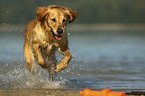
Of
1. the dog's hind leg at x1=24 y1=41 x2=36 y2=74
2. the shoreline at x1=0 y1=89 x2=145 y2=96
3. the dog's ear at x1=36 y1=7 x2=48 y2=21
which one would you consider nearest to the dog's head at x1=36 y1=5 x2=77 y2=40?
the dog's ear at x1=36 y1=7 x2=48 y2=21

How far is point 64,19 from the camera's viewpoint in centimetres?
869

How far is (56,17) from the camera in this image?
8.66m

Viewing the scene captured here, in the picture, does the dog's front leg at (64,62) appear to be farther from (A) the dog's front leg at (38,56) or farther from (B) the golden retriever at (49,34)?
(A) the dog's front leg at (38,56)

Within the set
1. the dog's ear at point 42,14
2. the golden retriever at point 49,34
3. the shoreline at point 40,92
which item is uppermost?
the dog's ear at point 42,14

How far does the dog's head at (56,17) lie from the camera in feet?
28.1

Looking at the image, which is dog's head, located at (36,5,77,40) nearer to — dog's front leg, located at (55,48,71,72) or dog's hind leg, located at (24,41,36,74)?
dog's front leg, located at (55,48,71,72)

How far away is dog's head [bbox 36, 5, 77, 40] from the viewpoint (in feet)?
28.1

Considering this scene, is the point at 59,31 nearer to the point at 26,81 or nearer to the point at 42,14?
the point at 42,14

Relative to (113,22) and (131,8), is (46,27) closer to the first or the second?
(113,22)

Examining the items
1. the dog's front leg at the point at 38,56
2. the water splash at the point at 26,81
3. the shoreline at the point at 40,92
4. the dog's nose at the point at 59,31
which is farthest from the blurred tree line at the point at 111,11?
the shoreline at the point at 40,92

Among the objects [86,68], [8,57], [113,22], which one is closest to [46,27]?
[86,68]

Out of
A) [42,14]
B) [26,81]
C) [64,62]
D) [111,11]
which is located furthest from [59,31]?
[111,11]

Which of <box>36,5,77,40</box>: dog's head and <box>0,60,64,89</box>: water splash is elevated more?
<box>36,5,77,40</box>: dog's head

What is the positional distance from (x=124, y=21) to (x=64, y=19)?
61610mm
